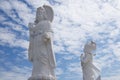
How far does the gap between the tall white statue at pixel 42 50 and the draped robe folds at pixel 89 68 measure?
409cm

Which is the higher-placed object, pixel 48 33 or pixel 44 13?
pixel 44 13

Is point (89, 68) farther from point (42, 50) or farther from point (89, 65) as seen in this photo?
point (42, 50)

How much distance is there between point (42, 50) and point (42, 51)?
61 millimetres

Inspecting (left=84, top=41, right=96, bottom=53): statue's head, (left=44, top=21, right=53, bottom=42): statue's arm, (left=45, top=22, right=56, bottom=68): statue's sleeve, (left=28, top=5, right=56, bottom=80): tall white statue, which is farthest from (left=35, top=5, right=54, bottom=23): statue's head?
(left=84, top=41, right=96, bottom=53): statue's head

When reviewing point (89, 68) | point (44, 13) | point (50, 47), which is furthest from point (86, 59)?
point (44, 13)

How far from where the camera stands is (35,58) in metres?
13.3

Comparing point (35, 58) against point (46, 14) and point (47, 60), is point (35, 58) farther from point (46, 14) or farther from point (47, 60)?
point (46, 14)

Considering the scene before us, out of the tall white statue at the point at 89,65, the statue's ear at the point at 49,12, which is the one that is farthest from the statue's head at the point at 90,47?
the statue's ear at the point at 49,12

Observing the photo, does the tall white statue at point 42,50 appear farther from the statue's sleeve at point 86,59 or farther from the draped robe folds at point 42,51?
the statue's sleeve at point 86,59

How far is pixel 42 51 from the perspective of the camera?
1323cm

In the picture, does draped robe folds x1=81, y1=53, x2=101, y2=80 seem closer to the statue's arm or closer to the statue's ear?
the statue's ear

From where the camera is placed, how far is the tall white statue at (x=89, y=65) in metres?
16.6

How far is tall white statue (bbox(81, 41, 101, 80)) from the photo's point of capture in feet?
54.3

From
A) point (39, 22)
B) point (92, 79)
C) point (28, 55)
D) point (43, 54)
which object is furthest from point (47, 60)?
point (92, 79)
